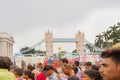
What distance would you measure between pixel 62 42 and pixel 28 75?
113731mm

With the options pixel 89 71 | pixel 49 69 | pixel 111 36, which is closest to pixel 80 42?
pixel 111 36

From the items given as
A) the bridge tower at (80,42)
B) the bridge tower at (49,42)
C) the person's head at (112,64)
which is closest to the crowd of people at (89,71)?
the person's head at (112,64)

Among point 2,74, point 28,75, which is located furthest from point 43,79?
point 2,74

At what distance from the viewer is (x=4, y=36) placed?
82.4m

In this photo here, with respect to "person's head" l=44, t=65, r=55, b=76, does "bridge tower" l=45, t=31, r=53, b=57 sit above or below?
above

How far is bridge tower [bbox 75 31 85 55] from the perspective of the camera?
12156 cm

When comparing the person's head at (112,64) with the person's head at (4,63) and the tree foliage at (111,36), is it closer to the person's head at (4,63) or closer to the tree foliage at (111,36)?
the person's head at (4,63)

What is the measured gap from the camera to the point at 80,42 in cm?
12538

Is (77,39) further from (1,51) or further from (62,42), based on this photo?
(1,51)

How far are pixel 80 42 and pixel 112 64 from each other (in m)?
124

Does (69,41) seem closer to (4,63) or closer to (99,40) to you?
(99,40)

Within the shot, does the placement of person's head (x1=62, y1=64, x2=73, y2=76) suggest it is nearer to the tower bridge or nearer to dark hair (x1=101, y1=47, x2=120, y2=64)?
dark hair (x1=101, y1=47, x2=120, y2=64)

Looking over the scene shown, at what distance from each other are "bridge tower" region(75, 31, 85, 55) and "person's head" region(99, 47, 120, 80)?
384ft


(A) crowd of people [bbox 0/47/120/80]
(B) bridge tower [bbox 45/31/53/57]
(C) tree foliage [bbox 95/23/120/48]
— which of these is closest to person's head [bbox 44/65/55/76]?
(A) crowd of people [bbox 0/47/120/80]
